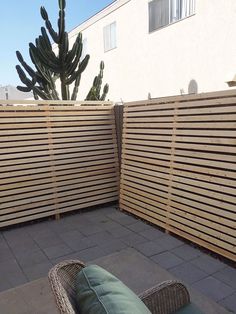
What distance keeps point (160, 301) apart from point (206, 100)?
2.36 metres

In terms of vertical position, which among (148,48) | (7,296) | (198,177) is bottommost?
(7,296)

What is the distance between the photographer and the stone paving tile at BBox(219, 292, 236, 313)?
259cm

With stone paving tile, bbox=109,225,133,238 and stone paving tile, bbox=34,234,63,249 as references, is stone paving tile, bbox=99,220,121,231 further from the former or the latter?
stone paving tile, bbox=34,234,63,249

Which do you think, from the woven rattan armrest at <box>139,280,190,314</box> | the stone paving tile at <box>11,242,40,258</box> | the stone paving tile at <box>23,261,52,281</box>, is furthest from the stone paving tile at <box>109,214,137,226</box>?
the woven rattan armrest at <box>139,280,190,314</box>

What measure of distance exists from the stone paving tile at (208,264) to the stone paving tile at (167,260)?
0.18 metres

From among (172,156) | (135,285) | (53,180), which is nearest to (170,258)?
(135,285)

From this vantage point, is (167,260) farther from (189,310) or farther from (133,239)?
(189,310)

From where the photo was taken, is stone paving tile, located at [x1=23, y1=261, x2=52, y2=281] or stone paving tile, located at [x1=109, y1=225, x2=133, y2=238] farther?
stone paving tile, located at [x1=109, y1=225, x2=133, y2=238]

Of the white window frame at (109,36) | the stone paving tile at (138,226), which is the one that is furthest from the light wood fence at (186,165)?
the white window frame at (109,36)

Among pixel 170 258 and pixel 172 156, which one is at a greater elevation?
pixel 172 156

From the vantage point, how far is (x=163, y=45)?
29.9 feet

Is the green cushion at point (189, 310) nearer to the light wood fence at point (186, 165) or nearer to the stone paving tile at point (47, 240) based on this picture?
the light wood fence at point (186, 165)

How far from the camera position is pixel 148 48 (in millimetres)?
9758

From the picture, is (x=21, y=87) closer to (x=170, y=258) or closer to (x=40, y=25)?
(x=40, y=25)
